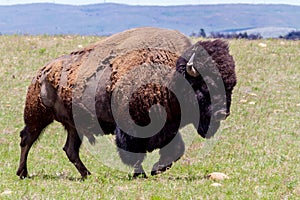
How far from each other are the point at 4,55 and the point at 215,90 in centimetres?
1189

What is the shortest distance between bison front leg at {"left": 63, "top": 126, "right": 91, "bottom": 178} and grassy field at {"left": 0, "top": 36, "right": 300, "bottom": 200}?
6.0 inches

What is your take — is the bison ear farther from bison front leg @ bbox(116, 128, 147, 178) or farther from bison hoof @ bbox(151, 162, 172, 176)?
bison hoof @ bbox(151, 162, 172, 176)

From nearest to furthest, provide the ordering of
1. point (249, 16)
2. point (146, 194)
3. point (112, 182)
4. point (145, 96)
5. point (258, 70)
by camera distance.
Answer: point (146, 194) → point (112, 182) → point (145, 96) → point (258, 70) → point (249, 16)

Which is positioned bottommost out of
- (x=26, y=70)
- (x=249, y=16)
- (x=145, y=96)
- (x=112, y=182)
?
(x=249, y=16)

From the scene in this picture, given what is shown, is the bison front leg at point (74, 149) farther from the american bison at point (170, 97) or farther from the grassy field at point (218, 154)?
the american bison at point (170, 97)

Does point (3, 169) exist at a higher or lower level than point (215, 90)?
lower

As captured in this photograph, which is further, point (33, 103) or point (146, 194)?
point (33, 103)

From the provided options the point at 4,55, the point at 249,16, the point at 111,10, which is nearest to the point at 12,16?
the point at 111,10

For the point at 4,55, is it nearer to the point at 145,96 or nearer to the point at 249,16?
the point at 145,96

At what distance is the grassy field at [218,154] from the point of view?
22.5ft

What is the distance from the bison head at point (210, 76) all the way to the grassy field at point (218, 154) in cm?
80

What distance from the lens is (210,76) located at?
26.1 feet

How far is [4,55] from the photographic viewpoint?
1862cm

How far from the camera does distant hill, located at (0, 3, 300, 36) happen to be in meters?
67.4
